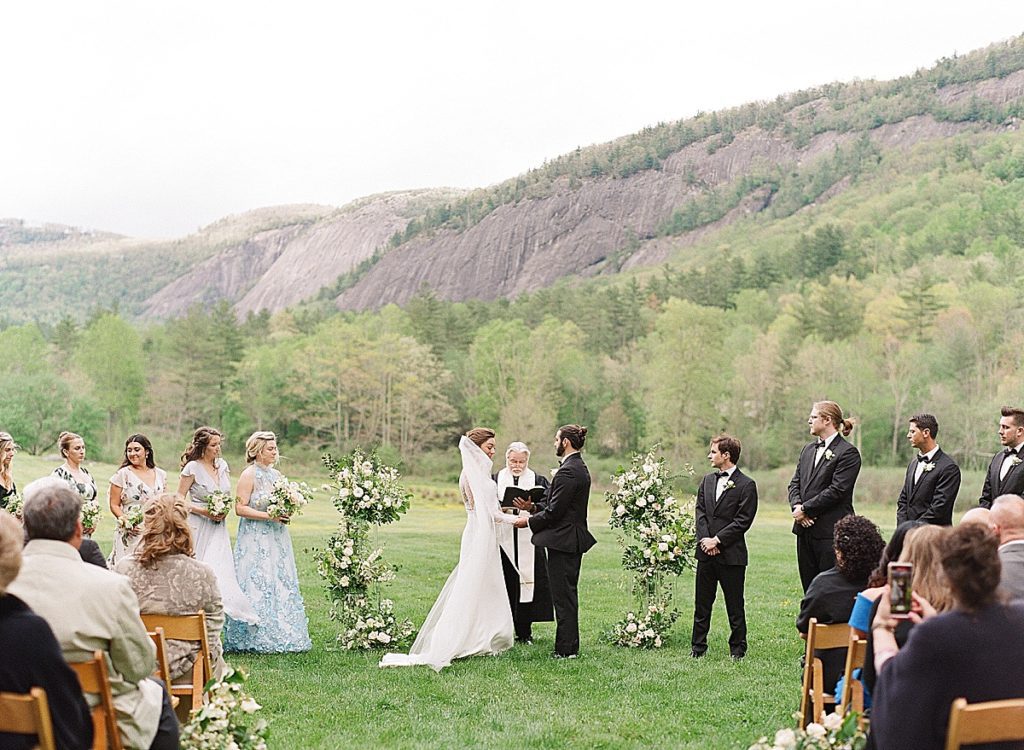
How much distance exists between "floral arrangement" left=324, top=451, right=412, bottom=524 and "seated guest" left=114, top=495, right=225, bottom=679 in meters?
4.25

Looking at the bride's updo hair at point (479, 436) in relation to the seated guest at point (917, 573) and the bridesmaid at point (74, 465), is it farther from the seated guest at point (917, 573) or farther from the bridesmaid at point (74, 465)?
the seated guest at point (917, 573)

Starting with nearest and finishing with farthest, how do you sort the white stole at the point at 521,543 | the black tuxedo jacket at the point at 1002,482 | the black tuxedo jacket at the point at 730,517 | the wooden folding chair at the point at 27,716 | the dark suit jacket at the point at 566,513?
the wooden folding chair at the point at 27,716
the black tuxedo jacket at the point at 1002,482
the black tuxedo jacket at the point at 730,517
the dark suit jacket at the point at 566,513
the white stole at the point at 521,543

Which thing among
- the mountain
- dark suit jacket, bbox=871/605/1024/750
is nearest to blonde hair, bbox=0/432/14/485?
dark suit jacket, bbox=871/605/1024/750

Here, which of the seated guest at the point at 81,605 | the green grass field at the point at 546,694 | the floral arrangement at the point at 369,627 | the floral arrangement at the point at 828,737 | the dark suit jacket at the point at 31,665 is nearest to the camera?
the dark suit jacket at the point at 31,665

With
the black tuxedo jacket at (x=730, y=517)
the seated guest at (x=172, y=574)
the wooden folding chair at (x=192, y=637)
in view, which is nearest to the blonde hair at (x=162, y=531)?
the seated guest at (x=172, y=574)

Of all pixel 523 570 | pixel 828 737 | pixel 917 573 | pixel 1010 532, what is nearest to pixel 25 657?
pixel 828 737

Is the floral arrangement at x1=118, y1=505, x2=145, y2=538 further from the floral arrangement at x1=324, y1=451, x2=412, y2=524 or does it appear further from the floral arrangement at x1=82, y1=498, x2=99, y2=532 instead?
the floral arrangement at x1=324, y1=451, x2=412, y2=524

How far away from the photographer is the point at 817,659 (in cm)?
636

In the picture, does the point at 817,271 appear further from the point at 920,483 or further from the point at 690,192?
the point at 920,483

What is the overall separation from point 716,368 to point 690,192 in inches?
3608

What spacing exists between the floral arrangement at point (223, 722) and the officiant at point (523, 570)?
543 centimetres

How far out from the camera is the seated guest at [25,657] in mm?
4070

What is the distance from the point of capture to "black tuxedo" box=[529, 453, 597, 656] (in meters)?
10.2

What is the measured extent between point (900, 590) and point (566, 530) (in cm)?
593
